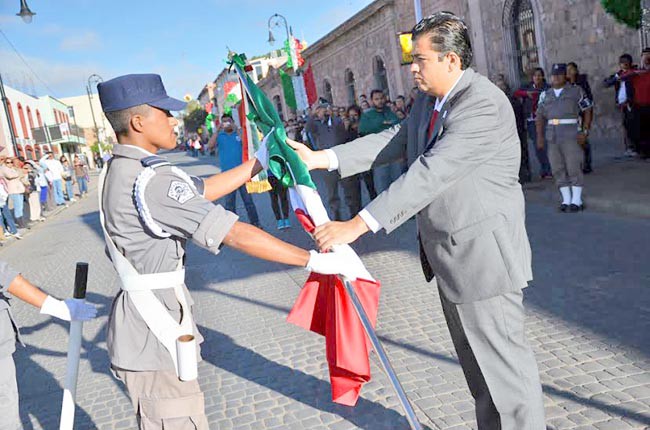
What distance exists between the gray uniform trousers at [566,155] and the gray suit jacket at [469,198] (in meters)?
5.68

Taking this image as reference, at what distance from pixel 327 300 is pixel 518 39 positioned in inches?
588

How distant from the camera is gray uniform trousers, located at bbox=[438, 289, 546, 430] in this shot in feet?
7.83

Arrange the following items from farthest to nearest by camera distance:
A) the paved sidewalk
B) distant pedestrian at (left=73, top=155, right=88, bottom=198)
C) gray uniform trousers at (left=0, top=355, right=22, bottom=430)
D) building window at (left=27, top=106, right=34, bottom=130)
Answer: building window at (left=27, top=106, right=34, bottom=130) < distant pedestrian at (left=73, top=155, right=88, bottom=198) < the paved sidewalk < gray uniform trousers at (left=0, top=355, right=22, bottom=430)

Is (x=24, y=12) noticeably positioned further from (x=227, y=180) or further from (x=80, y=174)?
(x=227, y=180)

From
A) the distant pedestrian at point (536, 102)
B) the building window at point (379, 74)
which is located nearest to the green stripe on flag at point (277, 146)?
the distant pedestrian at point (536, 102)

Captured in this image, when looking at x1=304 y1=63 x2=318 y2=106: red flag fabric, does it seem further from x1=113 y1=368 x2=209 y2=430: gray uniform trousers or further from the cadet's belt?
x1=113 y1=368 x2=209 y2=430: gray uniform trousers

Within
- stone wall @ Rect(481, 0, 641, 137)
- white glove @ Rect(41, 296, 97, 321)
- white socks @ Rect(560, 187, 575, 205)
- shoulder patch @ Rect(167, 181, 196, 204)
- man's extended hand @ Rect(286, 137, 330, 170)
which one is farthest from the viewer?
stone wall @ Rect(481, 0, 641, 137)

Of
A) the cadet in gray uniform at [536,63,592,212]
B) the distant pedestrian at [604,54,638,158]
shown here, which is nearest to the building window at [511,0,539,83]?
the distant pedestrian at [604,54,638,158]

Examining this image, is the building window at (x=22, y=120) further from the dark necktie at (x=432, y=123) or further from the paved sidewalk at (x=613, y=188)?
the dark necktie at (x=432, y=123)

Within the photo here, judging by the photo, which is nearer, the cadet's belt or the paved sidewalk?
the paved sidewalk

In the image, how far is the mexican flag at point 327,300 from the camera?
8.93ft

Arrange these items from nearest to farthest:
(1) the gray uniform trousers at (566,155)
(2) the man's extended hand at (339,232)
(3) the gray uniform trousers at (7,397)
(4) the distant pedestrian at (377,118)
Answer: (2) the man's extended hand at (339,232) < (3) the gray uniform trousers at (7,397) < (1) the gray uniform trousers at (566,155) < (4) the distant pedestrian at (377,118)

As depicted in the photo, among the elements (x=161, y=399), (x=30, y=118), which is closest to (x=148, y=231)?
(x=161, y=399)

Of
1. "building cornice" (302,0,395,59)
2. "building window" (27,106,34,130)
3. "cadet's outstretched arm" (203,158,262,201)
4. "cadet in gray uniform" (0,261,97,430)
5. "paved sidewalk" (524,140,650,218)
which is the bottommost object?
"paved sidewalk" (524,140,650,218)
